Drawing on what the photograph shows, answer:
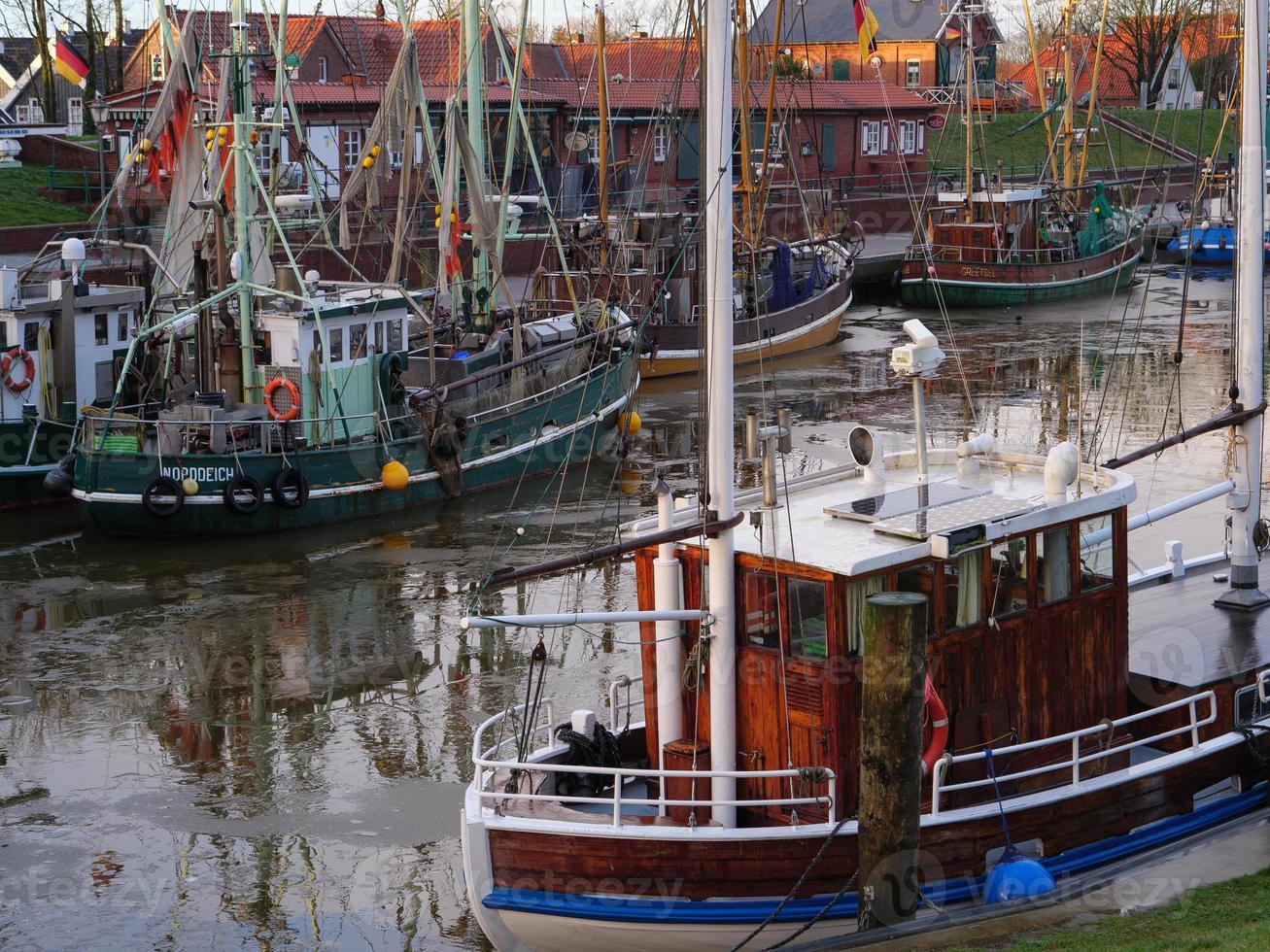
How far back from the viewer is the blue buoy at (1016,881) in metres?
10.8

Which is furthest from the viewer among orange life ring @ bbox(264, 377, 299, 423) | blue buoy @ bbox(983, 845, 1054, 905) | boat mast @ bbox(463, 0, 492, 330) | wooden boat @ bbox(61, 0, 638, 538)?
boat mast @ bbox(463, 0, 492, 330)

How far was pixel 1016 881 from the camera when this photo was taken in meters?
10.8

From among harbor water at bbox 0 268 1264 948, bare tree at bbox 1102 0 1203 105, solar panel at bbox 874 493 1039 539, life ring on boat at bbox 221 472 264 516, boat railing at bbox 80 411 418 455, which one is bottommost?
harbor water at bbox 0 268 1264 948

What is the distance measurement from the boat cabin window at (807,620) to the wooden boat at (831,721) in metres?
0.02

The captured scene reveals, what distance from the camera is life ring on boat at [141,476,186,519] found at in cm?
2388

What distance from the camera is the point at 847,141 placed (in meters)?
63.8

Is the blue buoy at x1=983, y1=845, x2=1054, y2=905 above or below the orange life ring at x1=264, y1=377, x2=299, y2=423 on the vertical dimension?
below

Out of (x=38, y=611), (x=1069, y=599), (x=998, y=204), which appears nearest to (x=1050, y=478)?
(x=1069, y=599)

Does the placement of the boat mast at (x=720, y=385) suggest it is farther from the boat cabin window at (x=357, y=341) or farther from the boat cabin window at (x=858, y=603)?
the boat cabin window at (x=357, y=341)

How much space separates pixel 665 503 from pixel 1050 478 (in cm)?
288

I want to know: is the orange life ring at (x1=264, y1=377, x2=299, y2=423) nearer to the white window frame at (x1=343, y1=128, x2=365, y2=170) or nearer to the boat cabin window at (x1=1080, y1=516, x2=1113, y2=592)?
the boat cabin window at (x1=1080, y1=516, x2=1113, y2=592)

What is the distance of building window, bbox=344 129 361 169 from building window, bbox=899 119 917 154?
2428 cm

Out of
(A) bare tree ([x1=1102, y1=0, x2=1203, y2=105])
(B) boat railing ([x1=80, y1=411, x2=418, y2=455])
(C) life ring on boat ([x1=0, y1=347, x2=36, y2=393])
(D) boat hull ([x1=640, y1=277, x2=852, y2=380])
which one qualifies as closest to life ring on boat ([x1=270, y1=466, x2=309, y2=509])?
(B) boat railing ([x1=80, y1=411, x2=418, y2=455])

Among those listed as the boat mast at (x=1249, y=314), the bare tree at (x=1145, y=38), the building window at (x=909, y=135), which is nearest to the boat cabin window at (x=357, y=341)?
the boat mast at (x=1249, y=314)
